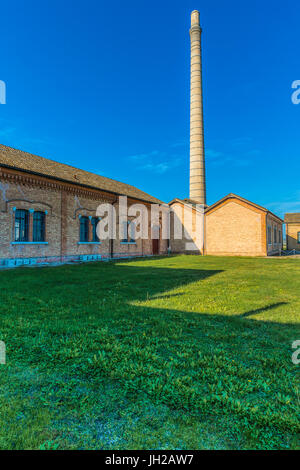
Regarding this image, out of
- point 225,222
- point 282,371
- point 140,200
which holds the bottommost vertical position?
point 282,371

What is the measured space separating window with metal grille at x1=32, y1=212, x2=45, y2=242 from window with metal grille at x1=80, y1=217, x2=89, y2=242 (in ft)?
10.8

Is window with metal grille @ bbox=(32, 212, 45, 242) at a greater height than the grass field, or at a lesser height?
greater

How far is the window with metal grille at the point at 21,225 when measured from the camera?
15703mm

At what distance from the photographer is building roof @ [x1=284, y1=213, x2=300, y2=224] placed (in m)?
39.5

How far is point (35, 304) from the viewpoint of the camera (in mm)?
6203

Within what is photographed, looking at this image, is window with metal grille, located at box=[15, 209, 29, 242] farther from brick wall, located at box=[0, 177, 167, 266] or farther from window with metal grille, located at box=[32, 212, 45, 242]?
window with metal grille, located at box=[32, 212, 45, 242]

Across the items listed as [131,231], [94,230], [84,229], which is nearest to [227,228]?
[131,231]

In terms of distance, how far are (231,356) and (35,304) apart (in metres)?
4.76

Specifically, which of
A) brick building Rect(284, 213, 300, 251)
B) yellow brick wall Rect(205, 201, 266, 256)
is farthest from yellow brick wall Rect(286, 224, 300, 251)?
yellow brick wall Rect(205, 201, 266, 256)

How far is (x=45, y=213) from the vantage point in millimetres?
17141

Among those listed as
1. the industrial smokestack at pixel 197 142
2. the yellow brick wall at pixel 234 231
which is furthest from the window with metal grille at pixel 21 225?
the industrial smokestack at pixel 197 142

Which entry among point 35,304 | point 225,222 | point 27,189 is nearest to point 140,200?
point 225,222

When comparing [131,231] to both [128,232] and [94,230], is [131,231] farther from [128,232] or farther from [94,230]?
[94,230]

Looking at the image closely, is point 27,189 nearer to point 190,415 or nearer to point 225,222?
point 190,415
